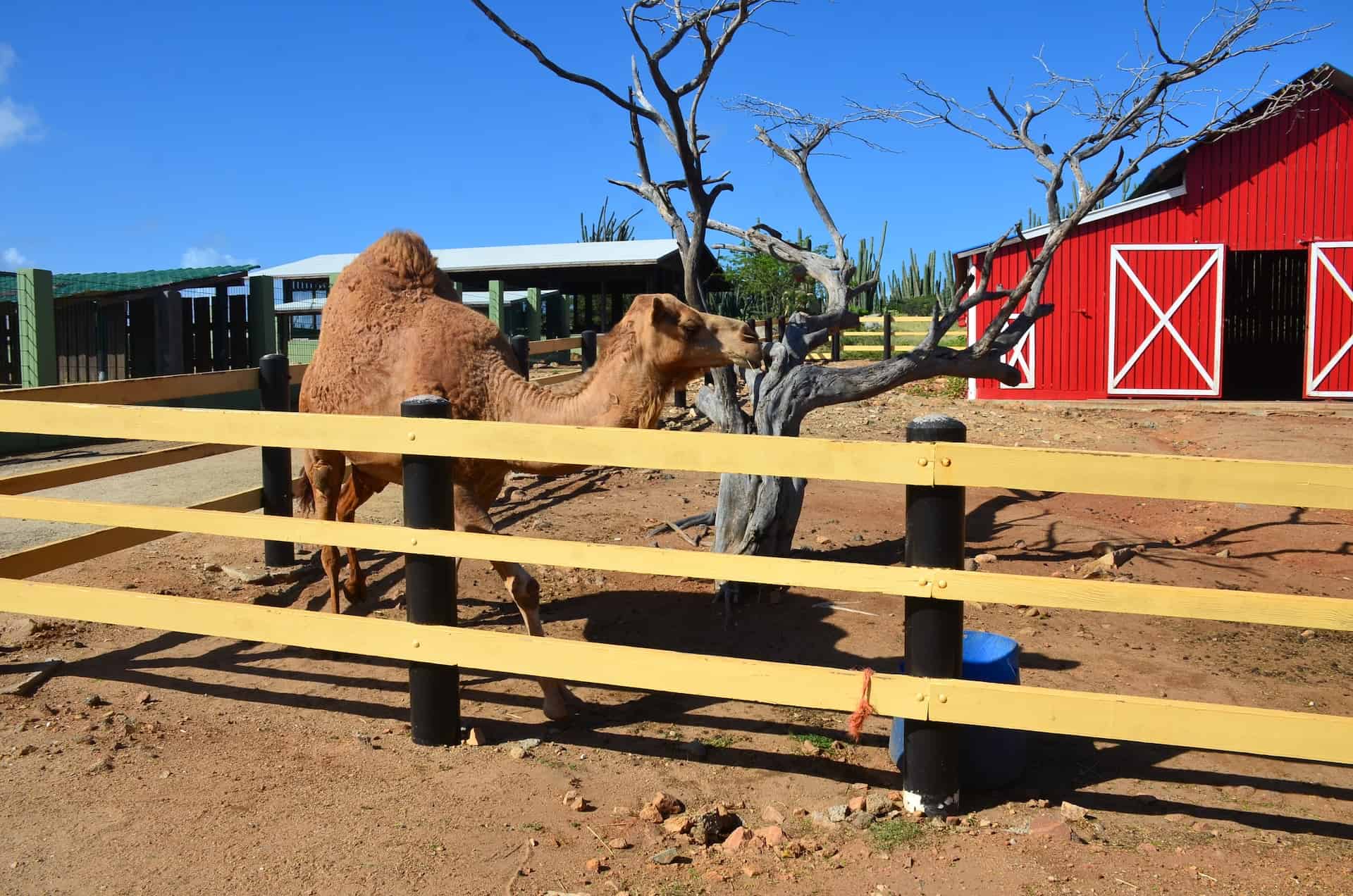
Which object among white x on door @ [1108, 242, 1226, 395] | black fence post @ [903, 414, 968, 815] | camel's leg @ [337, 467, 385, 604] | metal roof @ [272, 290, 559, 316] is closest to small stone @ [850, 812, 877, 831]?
black fence post @ [903, 414, 968, 815]

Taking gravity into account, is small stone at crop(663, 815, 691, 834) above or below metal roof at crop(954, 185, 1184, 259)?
below

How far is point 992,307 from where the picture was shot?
18938 mm

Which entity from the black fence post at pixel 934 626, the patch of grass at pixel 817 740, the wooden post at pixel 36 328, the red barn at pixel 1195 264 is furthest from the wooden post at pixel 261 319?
the black fence post at pixel 934 626

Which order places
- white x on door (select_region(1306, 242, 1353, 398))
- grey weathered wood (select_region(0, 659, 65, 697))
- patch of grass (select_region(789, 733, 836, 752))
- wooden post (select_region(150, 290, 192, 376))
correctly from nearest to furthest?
patch of grass (select_region(789, 733, 836, 752)), grey weathered wood (select_region(0, 659, 65, 697)), wooden post (select_region(150, 290, 192, 376)), white x on door (select_region(1306, 242, 1353, 398))

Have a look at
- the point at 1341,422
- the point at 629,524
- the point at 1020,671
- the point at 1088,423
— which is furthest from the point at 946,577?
the point at 1341,422

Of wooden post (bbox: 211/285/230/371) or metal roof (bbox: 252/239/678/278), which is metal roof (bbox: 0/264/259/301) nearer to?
wooden post (bbox: 211/285/230/371)

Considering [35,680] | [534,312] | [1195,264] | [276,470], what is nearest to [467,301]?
[534,312]

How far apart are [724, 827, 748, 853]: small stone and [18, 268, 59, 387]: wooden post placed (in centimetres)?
1183

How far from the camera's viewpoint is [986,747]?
3.57 metres

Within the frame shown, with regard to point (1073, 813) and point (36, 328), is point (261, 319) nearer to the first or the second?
point (36, 328)

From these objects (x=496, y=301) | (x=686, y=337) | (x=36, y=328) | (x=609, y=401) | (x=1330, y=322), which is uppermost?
(x=496, y=301)

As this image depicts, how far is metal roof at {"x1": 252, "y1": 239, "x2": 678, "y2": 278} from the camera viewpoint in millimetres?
27859

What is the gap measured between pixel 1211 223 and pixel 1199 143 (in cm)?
166

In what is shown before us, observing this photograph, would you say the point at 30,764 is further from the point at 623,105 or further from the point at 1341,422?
the point at 1341,422
